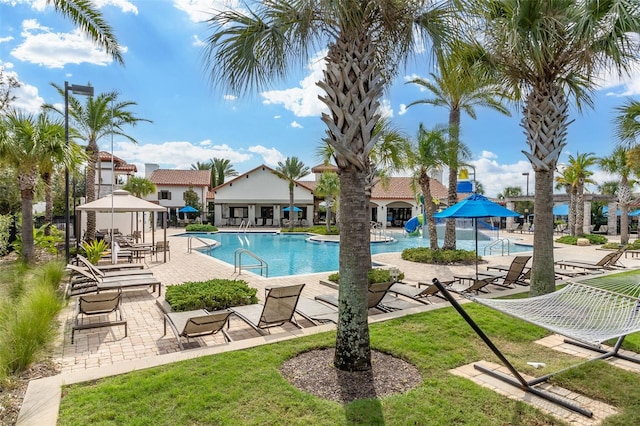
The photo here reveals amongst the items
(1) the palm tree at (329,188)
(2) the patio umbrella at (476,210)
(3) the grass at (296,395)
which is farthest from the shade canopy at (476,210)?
(1) the palm tree at (329,188)

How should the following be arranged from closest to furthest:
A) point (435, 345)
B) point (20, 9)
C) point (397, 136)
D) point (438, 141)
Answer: point (435, 345)
point (20, 9)
point (397, 136)
point (438, 141)

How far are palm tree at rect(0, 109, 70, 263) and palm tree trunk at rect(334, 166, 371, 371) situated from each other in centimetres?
1161

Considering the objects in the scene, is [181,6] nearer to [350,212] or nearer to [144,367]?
[350,212]

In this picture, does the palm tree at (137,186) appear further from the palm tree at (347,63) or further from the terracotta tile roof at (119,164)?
the palm tree at (347,63)

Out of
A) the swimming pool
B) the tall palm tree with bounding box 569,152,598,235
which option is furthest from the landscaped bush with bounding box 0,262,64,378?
the tall palm tree with bounding box 569,152,598,235

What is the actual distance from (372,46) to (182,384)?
180 inches

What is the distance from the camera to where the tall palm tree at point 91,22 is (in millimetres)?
8180

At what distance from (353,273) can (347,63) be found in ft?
8.21

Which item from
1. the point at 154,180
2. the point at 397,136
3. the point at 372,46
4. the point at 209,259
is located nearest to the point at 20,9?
the point at 372,46

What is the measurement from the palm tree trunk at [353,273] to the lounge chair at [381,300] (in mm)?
2472

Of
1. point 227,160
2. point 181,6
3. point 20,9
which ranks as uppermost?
point 227,160

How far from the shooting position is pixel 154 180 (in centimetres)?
4800

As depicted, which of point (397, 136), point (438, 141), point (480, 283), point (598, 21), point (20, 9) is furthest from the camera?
point (438, 141)

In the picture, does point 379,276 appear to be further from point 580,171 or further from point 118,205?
point 580,171
